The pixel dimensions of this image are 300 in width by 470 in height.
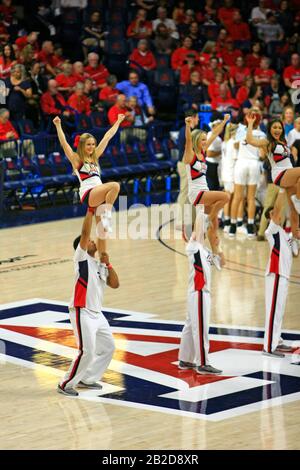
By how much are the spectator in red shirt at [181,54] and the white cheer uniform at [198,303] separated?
14.7 meters

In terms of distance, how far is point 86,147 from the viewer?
1075cm

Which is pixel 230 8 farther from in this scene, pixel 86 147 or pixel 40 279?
pixel 86 147

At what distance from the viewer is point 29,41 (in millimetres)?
23094

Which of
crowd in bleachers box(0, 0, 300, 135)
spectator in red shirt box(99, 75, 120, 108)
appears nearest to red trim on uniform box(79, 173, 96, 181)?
crowd in bleachers box(0, 0, 300, 135)

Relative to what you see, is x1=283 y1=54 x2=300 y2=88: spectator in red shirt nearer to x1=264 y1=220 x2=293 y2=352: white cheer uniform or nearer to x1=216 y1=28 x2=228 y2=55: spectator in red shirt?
x1=216 y1=28 x2=228 y2=55: spectator in red shirt

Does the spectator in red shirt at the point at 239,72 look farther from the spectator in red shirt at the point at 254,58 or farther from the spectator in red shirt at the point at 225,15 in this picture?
the spectator in red shirt at the point at 225,15

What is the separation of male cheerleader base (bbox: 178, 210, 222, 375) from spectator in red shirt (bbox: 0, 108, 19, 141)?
30.4 feet

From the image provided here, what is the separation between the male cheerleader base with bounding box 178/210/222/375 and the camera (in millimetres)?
10875

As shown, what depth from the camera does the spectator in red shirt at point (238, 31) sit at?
27.9 meters

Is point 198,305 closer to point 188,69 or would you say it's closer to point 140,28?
point 188,69

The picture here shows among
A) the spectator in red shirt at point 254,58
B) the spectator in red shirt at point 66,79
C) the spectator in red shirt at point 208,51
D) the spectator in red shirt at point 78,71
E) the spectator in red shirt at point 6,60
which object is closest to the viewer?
the spectator in red shirt at point 6,60

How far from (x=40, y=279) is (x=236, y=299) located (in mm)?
2880

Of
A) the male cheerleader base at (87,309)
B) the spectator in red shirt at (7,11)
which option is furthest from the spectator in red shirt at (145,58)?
the male cheerleader base at (87,309)

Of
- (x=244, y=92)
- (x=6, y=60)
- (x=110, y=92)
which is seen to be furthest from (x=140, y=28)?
(x=6, y=60)
